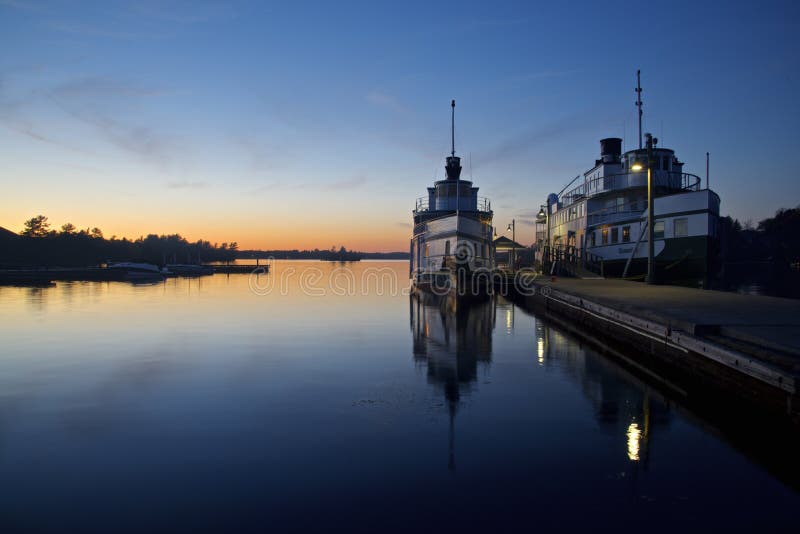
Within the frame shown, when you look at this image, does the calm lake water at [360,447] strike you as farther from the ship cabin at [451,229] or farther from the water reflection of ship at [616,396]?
the ship cabin at [451,229]

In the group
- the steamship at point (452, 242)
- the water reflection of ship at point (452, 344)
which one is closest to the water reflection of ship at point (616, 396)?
the water reflection of ship at point (452, 344)

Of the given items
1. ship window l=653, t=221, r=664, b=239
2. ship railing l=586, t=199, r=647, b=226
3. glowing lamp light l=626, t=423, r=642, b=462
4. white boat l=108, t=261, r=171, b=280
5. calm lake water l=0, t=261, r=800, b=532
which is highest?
ship railing l=586, t=199, r=647, b=226

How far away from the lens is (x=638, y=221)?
30.8 meters

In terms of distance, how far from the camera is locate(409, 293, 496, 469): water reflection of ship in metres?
11.5

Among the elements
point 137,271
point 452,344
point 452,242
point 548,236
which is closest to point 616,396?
point 452,344

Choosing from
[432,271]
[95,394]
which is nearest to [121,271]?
[432,271]

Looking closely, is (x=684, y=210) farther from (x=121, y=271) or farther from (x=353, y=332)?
(x=121, y=271)

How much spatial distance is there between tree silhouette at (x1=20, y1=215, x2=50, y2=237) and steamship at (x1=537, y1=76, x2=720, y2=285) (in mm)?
107050

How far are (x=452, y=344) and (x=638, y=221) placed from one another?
2001 centimetres

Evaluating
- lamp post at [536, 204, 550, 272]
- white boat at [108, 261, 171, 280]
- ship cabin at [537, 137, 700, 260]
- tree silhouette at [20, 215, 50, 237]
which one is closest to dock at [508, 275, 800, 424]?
ship cabin at [537, 137, 700, 260]

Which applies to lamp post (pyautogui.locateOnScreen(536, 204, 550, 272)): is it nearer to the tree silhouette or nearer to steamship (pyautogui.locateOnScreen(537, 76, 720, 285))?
steamship (pyautogui.locateOnScreen(537, 76, 720, 285))

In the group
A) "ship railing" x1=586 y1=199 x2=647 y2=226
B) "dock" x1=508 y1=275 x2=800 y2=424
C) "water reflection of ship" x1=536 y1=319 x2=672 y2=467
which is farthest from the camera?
"ship railing" x1=586 y1=199 x2=647 y2=226

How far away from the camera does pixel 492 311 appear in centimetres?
2730

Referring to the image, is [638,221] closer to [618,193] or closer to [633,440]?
[618,193]
